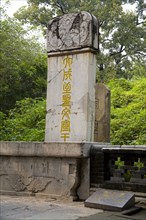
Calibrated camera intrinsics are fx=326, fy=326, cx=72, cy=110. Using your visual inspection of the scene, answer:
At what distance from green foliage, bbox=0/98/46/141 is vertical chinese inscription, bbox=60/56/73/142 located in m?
3.51

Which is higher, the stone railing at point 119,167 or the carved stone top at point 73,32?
the carved stone top at point 73,32

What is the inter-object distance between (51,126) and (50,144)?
661mm

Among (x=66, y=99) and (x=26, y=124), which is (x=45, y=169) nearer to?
(x=66, y=99)

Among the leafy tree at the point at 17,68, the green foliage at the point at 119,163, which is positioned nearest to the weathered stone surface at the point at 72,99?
the green foliage at the point at 119,163

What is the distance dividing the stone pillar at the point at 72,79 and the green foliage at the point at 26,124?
11.3ft

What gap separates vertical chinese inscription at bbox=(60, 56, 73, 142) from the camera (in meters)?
5.91

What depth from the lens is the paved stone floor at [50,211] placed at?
13.0ft

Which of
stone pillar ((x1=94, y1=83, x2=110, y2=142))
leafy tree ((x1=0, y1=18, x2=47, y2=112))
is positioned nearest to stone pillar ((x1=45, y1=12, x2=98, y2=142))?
stone pillar ((x1=94, y1=83, x2=110, y2=142))

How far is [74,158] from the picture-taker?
5.28 meters

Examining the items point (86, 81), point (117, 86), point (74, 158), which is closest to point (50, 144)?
point (74, 158)

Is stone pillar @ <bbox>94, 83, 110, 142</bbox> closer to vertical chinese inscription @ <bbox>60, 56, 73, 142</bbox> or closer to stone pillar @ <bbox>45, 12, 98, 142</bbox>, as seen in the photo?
stone pillar @ <bbox>45, 12, 98, 142</bbox>

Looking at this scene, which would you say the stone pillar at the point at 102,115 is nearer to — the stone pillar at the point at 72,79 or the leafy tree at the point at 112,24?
the stone pillar at the point at 72,79

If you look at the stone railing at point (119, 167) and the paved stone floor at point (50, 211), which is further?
the stone railing at point (119, 167)

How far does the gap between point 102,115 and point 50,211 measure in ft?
10.4
